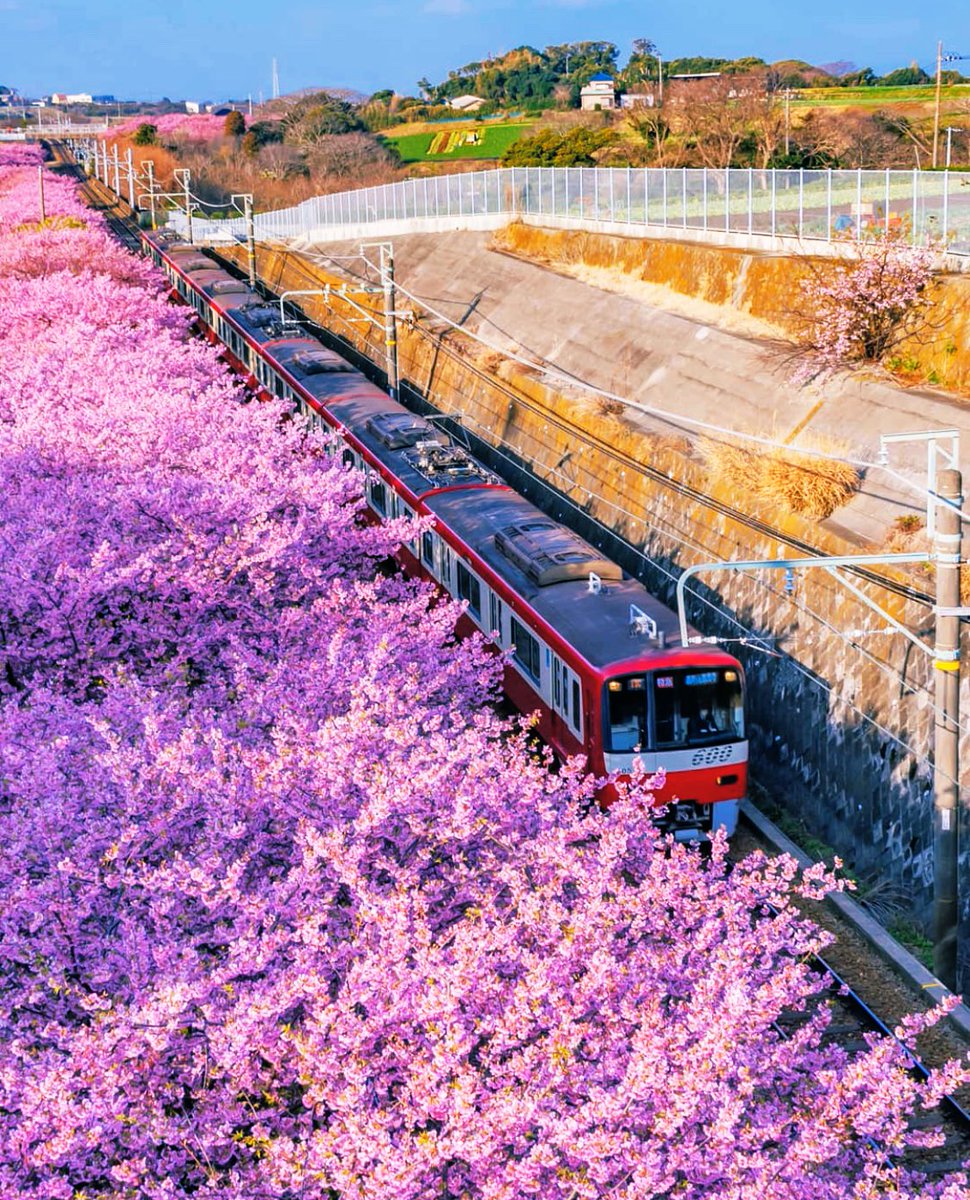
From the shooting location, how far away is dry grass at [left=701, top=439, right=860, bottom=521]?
1992 cm

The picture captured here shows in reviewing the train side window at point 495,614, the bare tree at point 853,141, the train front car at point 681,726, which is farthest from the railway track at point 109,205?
the train front car at point 681,726

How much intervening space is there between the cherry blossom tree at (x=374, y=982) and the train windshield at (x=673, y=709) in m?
2.43

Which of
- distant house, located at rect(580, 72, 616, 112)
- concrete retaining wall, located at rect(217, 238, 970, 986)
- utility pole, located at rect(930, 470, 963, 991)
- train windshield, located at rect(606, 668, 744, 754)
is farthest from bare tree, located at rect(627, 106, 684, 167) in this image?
utility pole, located at rect(930, 470, 963, 991)

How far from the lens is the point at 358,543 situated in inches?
701

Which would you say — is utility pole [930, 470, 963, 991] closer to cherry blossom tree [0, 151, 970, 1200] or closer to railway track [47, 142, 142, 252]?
cherry blossom tree [0, 151, 970, 1200]

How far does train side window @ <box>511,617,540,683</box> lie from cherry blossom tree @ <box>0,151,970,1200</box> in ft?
10.9

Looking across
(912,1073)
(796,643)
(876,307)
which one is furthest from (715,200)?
(912,1073)

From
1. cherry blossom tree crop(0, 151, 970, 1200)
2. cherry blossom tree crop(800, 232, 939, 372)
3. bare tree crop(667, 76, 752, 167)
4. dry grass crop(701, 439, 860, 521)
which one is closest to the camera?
cherry blossom tree crop(0, 151, 970, 1200)

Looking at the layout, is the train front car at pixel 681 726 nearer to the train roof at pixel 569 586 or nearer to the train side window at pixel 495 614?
the train roof at pixel 569 586

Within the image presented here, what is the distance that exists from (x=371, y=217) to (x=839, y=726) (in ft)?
145

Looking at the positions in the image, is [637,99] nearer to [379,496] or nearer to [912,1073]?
[379,496]

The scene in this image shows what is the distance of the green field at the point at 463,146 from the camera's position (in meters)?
95.4

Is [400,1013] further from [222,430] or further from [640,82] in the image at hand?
[640,82]

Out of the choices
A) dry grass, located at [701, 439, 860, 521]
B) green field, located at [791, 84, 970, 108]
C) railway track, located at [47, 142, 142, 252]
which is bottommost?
dry grass, located at [701, 439, 860, 521]
